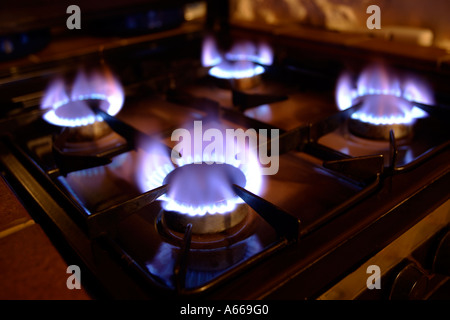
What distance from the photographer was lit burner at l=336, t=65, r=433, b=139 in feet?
2.45

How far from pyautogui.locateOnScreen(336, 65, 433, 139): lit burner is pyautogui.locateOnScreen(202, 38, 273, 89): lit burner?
22 cm

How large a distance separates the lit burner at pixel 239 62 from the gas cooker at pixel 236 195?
0.7 inches

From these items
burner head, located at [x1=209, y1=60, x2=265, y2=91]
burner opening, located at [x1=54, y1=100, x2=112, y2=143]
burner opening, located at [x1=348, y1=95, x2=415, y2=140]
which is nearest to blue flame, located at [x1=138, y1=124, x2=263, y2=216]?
burner opening, located at [x1=54, y1=100, x2=112, y2=143]

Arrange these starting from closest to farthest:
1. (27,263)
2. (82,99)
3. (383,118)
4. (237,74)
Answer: (27,263)
(383,118)
(82,99)
(237,74)

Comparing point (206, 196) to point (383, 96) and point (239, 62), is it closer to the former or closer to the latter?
point (383, 96)

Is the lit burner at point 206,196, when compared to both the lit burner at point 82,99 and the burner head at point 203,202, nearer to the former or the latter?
the burner head at point 203,202

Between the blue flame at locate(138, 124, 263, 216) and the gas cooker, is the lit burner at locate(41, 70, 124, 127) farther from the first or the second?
the blue flame at locate(138, 124, 263, 216)

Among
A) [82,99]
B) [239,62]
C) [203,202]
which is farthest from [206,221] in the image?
[239,62]

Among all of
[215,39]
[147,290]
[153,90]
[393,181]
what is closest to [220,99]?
[153,90]

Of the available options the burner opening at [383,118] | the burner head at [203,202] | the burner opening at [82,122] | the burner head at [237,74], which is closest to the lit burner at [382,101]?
the burner opening at [383,118]

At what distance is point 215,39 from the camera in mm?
1273

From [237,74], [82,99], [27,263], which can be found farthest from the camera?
[237,74]

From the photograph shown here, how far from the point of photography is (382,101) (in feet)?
2.55

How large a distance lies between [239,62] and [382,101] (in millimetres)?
390
